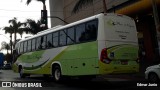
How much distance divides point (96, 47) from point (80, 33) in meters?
1.76

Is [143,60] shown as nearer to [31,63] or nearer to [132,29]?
[31,63]

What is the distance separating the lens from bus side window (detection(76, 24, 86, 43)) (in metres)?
14.8

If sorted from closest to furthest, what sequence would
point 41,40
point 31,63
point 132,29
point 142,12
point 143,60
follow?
1. point 132,29
2. point 41,40
3. point 31,63
4. point 142,12
5. point 143,60

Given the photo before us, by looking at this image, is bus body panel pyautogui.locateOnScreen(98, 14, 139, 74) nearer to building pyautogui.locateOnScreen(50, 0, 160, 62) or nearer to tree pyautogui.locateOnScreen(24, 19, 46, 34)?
building pyautogui.locateOnScreen(50, 0, 160, 62)

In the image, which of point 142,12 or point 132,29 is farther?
point 142,12

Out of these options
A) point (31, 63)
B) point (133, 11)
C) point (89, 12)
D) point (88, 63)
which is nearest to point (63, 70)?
point (88, 63)

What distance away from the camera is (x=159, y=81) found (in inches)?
637

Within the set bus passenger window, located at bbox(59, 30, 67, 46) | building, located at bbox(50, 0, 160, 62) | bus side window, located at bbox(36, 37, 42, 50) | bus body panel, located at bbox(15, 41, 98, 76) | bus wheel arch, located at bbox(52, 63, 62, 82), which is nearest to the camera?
bus body panel, located at bbox(15, 41, 98, 76)

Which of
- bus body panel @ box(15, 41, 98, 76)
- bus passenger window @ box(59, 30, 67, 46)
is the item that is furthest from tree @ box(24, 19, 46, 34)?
bus passenger window @ box(59, 30, 67, 46)

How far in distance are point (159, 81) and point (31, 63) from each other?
31.0 ft

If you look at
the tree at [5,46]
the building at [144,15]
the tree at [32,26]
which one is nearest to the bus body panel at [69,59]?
the building at [144,15]

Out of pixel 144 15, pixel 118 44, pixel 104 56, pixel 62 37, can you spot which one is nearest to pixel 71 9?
pixel 144 15

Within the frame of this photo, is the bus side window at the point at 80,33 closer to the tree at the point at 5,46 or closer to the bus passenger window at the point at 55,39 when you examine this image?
the bus passenger window at the point at 55,39

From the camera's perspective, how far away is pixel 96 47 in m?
13.6
